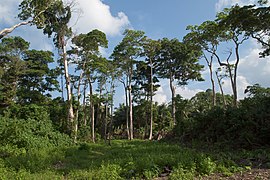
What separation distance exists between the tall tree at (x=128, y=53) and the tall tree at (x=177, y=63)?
337 centimetres

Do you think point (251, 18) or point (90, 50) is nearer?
point (251, 18)

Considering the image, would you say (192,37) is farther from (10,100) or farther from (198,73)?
(10,100)

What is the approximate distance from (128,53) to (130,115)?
6.80 meters

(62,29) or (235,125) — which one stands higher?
(62,29)

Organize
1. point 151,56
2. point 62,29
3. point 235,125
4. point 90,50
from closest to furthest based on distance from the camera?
point 235,125, point 62,29, point 90,50, point 151,56

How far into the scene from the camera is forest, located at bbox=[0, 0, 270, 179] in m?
6.37

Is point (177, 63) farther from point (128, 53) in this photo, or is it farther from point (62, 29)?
point (62, 29)

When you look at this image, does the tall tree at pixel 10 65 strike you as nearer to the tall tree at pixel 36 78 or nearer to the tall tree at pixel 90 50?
the tall tree at pixel 36 78

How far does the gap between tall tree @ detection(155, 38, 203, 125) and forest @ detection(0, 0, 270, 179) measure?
0.12m

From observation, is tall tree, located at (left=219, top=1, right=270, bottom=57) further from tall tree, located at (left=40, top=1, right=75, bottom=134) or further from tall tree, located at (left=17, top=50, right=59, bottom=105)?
tall tree, located at (left=17, top=50, right=59, bottom=105)

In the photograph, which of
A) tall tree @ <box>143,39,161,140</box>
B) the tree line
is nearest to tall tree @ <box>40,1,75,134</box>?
the tree line

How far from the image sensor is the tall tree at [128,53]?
26.2 m

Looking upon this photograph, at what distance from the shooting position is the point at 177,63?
28.9 metres

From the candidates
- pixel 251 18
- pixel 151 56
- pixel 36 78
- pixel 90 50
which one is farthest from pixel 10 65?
pixel 251 18
